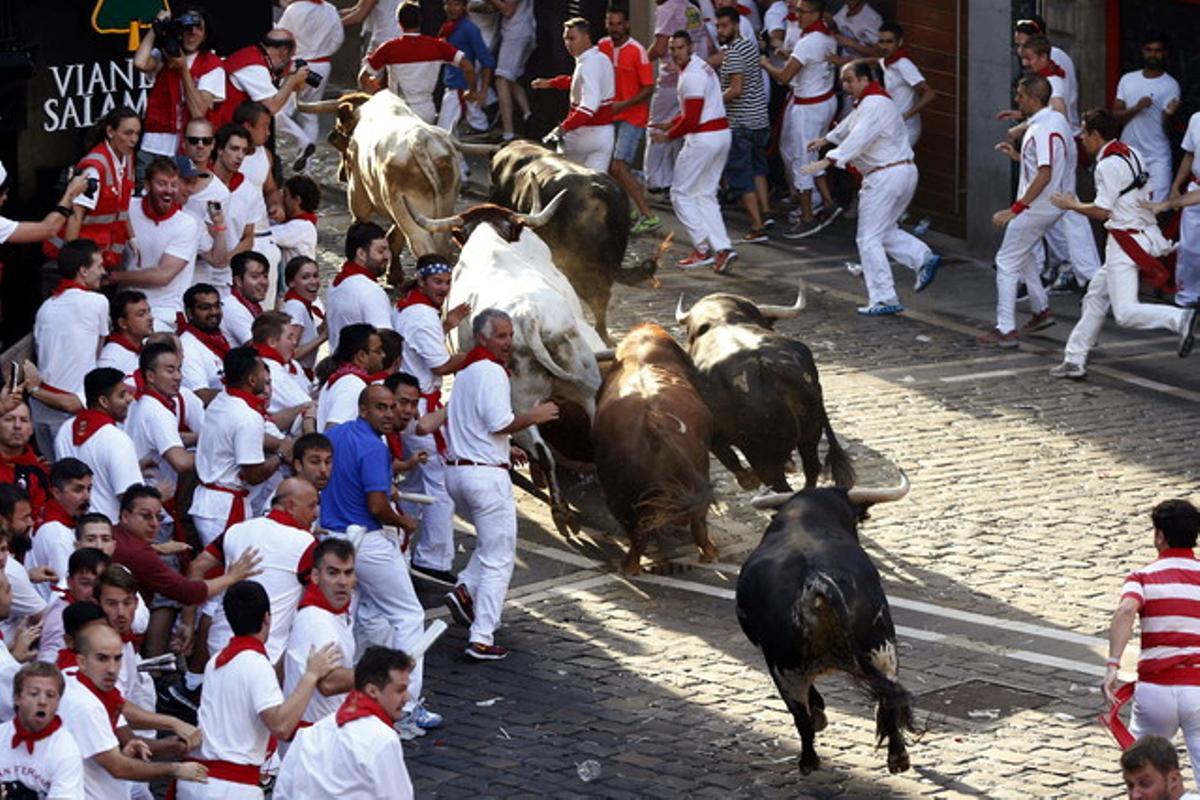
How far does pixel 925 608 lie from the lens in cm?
1381

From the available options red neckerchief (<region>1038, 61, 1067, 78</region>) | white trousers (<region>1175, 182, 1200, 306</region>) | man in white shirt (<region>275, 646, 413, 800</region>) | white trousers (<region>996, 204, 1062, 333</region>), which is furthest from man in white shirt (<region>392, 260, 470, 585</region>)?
white trousers (<region>1175, 182, 1200, 306</region>)

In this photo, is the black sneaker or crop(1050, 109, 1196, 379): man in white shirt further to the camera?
crop(1050, 109, 1196, 379): man in white shirt

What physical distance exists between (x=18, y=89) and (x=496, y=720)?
220 inches

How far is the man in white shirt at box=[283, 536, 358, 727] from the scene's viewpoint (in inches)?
405

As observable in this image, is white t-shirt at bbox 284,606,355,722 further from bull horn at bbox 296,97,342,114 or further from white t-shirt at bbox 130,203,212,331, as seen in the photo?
bull horn at bbox 296,97,342,114

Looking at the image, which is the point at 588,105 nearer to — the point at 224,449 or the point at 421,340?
the point at 421,340

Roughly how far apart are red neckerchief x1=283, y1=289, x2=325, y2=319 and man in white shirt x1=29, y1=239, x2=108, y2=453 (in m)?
1.92

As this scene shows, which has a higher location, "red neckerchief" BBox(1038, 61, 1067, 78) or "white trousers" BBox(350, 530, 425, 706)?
"red neckerchief" BBox(1038, 61, 1067, 78)

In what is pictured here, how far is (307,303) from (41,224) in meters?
2.12

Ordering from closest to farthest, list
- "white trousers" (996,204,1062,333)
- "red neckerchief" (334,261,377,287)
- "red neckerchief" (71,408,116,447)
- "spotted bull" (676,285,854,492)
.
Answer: "red neckerchief" (71,408,116,447) < "spotted bull" (676,285,854,492) < "red neckerchief" (334,261,377,287) < "white trousers" (996,204,1062,333)

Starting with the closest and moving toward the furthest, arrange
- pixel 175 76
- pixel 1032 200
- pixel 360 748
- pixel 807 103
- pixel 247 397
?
pixel 360 748 → pixel 247 397 → pixel 175 76 → pixel 1032 200 → pixel 807 103

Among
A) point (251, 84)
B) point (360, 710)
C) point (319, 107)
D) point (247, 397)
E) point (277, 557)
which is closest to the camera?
point (360, 710)

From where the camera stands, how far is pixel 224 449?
1261 centimetres

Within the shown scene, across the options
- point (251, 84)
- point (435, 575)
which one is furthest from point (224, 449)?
point (251, 84)
